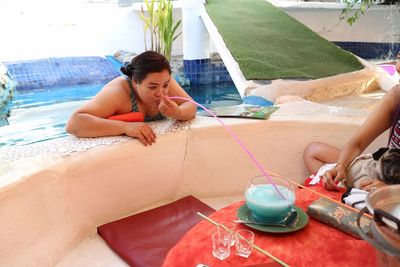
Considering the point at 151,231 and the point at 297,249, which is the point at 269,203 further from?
the point at 151,231

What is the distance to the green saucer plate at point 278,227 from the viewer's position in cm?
118

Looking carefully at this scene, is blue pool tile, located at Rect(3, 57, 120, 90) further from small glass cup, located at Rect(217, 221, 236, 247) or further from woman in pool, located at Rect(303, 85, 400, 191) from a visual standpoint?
small glass cup, located at Rect(217, 221, 236, 247)

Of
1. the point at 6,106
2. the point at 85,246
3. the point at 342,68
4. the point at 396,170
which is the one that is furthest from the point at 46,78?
the point at 396,170

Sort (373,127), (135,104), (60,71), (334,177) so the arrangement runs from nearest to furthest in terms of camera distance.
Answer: (334,177) → (373,127) → (135,104) → (60,71)

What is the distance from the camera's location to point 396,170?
149 centimetres

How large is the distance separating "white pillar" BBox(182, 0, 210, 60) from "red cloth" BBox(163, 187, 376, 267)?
16.1 feet

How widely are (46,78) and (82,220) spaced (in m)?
4.63

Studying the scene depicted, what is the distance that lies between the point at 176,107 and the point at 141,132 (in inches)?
9.6

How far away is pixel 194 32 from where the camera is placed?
5.84m

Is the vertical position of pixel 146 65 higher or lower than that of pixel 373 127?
higher

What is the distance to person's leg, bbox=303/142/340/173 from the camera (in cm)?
206

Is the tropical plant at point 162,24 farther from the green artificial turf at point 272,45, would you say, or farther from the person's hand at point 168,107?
the person's hand at point 168,107

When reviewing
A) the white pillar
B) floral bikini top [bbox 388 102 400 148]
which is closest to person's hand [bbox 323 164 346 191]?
floral bikini top [bbox 388 102 400 148]

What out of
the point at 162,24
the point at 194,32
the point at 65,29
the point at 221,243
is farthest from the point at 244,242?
the point at 65,29
